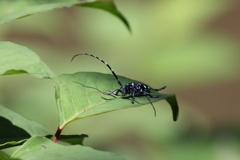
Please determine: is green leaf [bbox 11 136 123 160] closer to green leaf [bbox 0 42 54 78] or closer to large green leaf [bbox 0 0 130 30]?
green leaf [bbox 0 42 54 78]

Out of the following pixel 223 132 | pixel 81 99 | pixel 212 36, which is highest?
pixel 212 36

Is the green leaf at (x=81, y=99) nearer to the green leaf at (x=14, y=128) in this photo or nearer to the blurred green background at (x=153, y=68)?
the green leaf at (x=14, y=128)

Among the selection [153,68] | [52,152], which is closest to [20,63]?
[52,152]

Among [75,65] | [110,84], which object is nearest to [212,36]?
[75,65]

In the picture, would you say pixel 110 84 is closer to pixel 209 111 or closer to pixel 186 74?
pixel 186 74

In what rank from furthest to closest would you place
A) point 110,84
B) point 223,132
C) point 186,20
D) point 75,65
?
point 186,20, point 75,65, point 223,132, point 110,84

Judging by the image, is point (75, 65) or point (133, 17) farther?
point (133, 17)

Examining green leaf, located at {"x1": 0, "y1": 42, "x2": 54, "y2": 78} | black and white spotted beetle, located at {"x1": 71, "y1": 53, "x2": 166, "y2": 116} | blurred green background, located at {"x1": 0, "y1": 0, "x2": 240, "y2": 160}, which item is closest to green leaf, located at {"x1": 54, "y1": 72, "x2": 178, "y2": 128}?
black and white spotted beetle, located at {"x1": 71, "y1": 53, "x2": 166, "y2": 116}
